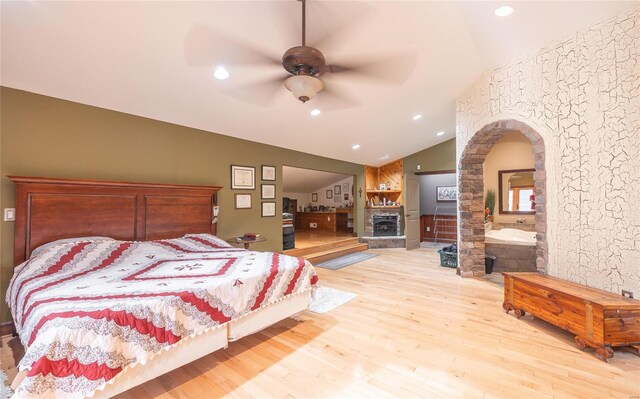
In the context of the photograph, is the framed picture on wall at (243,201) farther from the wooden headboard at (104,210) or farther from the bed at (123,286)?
the bed at (123,286)

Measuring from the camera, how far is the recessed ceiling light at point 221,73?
9.39 ft

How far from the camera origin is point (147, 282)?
2.20 metres

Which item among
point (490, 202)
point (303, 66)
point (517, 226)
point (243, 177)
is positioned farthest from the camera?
point (490, 202)

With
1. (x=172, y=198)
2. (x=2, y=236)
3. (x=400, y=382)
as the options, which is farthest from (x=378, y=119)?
(x=2, y=236)

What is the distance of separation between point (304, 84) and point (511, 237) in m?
5.17

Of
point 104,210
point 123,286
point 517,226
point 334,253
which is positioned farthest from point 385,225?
point 123,286

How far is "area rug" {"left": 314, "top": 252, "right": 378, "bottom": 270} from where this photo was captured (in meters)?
5.51

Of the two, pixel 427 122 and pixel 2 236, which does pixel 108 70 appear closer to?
pixel 2 236

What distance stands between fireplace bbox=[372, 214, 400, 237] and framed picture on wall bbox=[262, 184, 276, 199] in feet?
11.6

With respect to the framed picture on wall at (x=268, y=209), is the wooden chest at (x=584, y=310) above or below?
below

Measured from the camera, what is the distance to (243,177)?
4.80 m

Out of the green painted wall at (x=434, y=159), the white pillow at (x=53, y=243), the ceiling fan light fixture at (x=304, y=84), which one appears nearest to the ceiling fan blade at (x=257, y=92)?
the ceiling fan light fixture at (x=304, y=84)

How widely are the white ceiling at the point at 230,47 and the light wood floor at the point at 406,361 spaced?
2.70 meters

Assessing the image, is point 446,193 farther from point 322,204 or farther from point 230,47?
point 230,47
